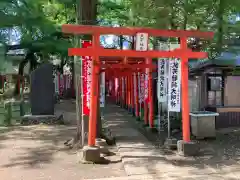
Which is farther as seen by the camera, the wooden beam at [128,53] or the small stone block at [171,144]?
the small stone block at [171,144]

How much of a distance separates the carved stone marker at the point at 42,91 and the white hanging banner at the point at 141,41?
8850mm

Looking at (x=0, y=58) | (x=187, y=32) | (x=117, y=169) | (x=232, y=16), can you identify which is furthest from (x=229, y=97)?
(x=0, y=58)

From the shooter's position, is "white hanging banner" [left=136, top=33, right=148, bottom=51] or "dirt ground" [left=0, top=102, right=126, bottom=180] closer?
"dirt ground" [left=0, top=102, right=126, bottom=180]

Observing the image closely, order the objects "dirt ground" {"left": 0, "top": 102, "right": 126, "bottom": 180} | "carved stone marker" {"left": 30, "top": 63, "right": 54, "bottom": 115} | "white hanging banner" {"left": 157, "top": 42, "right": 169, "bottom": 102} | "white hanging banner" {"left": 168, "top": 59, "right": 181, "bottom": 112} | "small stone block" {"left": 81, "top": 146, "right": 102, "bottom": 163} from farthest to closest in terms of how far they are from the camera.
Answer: "carved stone marker" {"left": 30, "top": 63, "right": 54, "bottom": 115}
"white hanging banner" {"left": 157, "top": 42, "right": 169, "bottom": 102}
"white hanging banner" {"left": 168, "top": 59, "right": 181, "bottom": 112}
"small stone block" {"left": 81, "top": 146, "right": 102, "bottom": 163}
"dirt ground" {"left": 0, "top": 102, "right": 126, "bottom": 180}

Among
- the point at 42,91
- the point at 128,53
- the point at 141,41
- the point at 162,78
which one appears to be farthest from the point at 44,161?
the point at 42,91

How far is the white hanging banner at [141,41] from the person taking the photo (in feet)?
27.8

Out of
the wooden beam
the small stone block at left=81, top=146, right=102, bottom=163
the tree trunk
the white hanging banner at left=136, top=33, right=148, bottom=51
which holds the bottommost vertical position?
the small stone block at left=81, top=146, right=102, bottom=163

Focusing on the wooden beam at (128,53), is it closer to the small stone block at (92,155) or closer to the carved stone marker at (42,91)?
the small stone block at (92,155)

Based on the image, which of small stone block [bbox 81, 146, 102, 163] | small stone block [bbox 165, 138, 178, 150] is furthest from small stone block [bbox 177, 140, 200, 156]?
small stone block [bbox 81, 146, 102, 163]

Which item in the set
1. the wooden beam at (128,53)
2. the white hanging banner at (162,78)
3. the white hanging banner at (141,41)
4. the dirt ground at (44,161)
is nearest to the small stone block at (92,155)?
the dirt ground at (44,161)

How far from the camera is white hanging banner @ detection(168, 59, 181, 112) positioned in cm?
988

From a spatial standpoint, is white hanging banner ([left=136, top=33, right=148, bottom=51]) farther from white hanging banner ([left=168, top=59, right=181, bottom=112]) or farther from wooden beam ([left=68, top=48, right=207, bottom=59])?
white hanging banner ([left=168, top=59, right=181, bottom=112])

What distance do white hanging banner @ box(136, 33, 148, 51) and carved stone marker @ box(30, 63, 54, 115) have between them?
29.0 ft

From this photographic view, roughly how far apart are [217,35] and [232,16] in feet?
5.97
